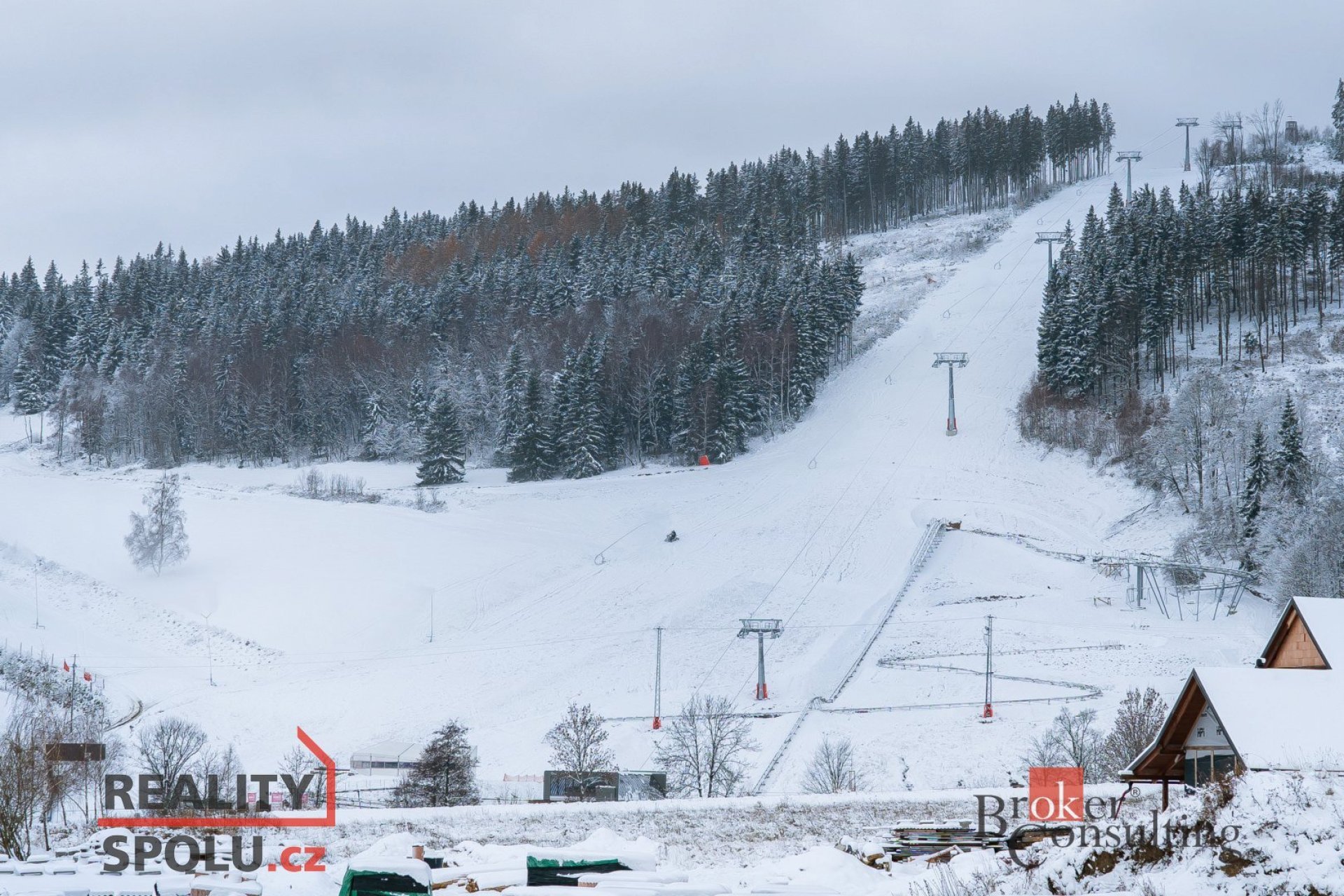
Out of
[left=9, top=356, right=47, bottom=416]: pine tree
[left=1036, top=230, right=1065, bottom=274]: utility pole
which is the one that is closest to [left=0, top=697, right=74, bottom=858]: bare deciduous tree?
[left=1036, top=230, right=1065, bottom=274]: utility pole

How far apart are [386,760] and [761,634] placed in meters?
16.8

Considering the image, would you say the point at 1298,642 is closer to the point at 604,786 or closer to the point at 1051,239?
the point at 604,786

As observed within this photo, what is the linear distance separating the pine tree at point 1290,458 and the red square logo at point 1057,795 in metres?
52.3

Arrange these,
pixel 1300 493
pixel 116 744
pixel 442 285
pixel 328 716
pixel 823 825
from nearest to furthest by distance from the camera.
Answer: pixel 823 825 < pixel 116 744 < pixel 328 716 < pixel 1300 493 < pixel 442 285

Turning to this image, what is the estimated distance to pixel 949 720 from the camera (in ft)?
152

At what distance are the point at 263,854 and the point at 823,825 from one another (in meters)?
11.4

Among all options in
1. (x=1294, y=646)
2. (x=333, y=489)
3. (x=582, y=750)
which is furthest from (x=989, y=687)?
(x=333, y=489)

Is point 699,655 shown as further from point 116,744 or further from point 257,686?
point 116,744

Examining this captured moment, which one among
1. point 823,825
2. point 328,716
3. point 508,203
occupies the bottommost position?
point 328,716

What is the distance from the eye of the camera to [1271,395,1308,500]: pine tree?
6575 cm

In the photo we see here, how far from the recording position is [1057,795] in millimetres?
18922

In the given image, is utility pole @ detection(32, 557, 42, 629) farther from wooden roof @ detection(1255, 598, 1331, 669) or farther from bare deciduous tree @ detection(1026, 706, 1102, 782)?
wooden roof @ detection(1255, 598, 1331, 669)

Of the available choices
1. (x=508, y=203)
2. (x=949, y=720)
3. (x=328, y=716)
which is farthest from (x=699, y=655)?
(x=508, y=203)

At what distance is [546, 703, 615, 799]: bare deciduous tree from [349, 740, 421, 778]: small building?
547 cm
